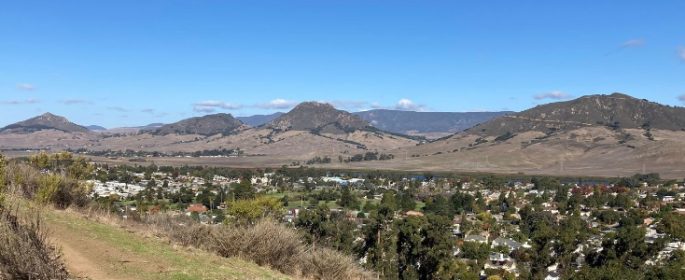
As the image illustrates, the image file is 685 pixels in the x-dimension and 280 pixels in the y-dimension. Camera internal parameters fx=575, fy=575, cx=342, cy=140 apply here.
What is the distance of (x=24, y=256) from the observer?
8750 millimetres

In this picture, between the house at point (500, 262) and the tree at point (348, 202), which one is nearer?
the house at point (500, 262)

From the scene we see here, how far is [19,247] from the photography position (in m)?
8.90

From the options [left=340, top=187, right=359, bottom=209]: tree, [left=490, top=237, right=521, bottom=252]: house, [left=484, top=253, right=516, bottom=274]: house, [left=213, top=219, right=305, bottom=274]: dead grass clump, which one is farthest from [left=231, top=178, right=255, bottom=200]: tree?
[left=213, top=219, right=305, bottom=274]: dead grass clump

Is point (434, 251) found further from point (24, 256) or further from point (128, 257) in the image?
point (24, 256)

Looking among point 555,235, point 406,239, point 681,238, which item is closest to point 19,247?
point 406,239

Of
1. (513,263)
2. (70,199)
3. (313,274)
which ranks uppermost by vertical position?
(70,199)

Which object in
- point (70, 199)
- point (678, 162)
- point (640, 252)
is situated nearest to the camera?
point (70, 199)

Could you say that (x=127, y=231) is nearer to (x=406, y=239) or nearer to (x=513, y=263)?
(x=406, y=239)

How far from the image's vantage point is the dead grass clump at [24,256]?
8.76 metres

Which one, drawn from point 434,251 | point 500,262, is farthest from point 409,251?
point 500,262

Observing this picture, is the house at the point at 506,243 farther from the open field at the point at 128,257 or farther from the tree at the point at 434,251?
the open field at the point at 128,257

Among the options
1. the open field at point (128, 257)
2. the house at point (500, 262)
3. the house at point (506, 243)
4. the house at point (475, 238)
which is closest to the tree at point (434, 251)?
the house at point (500, 262)

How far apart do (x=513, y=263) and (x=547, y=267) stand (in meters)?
6.11

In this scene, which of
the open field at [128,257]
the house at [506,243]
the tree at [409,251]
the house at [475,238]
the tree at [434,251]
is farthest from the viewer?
the house at [475,238]
